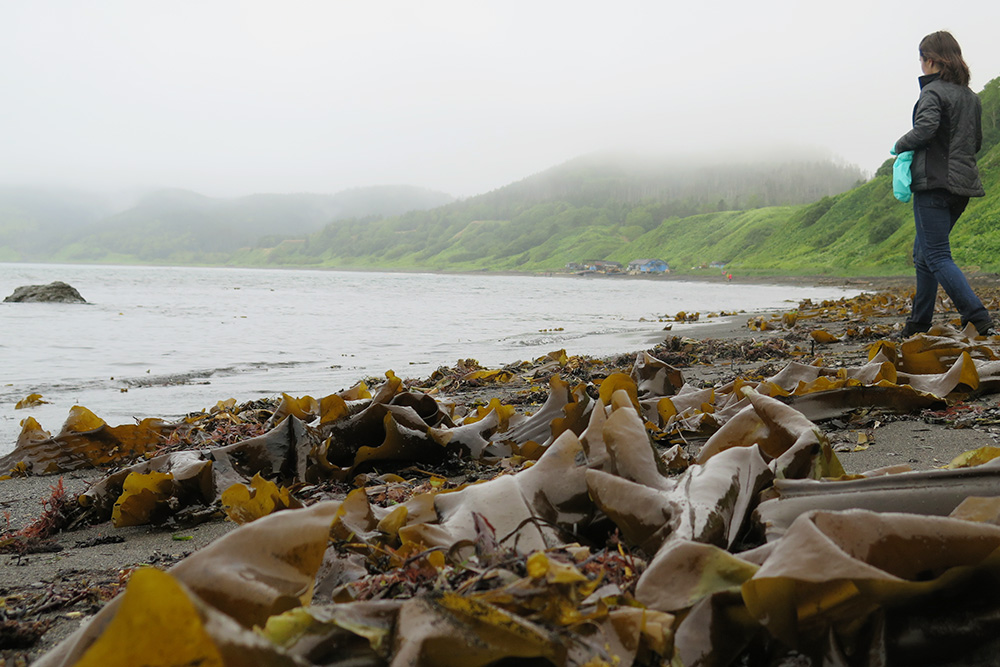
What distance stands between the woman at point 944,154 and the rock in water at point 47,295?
18.6m

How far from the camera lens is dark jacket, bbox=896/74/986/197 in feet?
12.4

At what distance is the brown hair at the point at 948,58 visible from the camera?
3.89 meters

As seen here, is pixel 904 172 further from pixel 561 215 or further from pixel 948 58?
pixel 561 215

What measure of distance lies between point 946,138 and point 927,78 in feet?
1.29

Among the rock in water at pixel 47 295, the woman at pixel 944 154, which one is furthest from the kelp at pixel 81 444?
the rock in water at pixel 47 295

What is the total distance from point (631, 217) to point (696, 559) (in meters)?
101

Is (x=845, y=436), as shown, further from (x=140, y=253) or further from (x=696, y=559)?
(x=140, y=253)

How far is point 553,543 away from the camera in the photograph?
0.96 metres

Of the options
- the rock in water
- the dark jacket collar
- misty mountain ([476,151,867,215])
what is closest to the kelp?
the dark jacket collar

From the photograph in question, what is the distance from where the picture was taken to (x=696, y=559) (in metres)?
0.75

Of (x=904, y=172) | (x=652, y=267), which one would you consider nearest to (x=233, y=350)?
(x=904, y=172)

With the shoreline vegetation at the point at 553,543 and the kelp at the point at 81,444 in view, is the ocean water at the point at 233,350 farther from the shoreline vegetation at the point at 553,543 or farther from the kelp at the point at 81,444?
the shoreline vegetation at the point at 553,543

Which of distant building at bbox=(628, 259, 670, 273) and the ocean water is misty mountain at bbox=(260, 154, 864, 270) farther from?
the ocean water

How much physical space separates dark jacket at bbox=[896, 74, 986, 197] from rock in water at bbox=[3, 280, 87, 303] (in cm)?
1859
